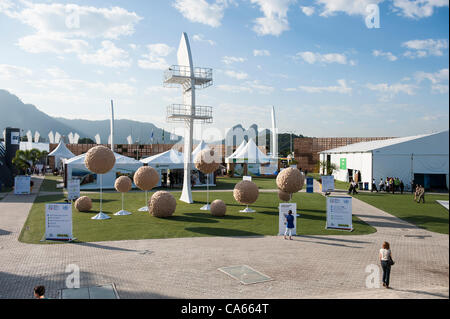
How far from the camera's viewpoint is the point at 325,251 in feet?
Result: 39.1

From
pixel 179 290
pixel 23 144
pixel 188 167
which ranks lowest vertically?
pixel 179 290

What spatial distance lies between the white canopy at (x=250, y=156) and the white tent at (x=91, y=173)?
16116 millimetres

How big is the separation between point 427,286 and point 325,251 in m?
3.56

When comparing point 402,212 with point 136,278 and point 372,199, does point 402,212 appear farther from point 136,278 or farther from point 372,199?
point 136,278

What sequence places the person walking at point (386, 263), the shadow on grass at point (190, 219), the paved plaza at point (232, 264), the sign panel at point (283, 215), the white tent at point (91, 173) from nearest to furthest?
1. the paved plaza at point (232, 264)
2. the person walking at point (386, 263)
3. the sign panel at point (283, 215)
4. the shadow on grass at point (190, 219)
5. the white tent at point (91, 173)

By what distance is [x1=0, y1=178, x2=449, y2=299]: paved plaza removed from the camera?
8.41 metres

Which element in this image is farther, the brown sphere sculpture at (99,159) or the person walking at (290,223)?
the brown sphere sculpture at (99,159)

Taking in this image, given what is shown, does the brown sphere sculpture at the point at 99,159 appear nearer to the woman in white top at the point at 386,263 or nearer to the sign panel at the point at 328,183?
the woman in white top at the point at 386,263

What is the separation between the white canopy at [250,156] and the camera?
148 ft

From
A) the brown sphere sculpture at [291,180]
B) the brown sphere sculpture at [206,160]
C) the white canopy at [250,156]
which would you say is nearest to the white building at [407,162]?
the white canopy at [250,156]

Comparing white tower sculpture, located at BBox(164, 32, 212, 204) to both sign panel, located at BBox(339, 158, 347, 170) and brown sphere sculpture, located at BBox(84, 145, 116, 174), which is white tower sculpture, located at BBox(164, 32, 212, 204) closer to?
brown sphere sculpture, located at BBox(84, 145, 116, 174)

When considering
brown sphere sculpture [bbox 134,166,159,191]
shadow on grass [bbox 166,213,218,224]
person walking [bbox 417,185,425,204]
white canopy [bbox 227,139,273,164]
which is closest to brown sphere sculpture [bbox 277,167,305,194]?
shadow on grass [bbox 166,213,218,224]

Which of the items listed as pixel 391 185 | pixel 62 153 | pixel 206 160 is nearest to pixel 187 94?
pixel 206 160
